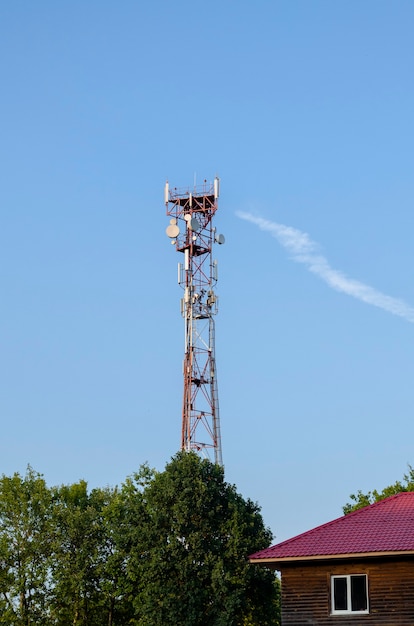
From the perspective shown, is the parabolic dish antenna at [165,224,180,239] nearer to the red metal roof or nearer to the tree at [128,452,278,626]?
the tree at [128,452,278,626]

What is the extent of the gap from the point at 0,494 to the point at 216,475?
46.7ft

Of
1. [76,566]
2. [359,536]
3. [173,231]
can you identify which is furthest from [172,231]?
[359,536]

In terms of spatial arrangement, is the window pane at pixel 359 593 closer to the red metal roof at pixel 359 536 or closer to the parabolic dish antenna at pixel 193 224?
the red metal roof at pixel 359 536

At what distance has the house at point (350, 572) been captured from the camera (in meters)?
32.5

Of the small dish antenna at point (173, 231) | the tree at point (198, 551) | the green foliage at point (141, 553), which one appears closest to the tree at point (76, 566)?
the green foliage at point (141, 553)

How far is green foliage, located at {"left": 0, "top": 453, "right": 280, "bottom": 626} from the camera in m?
42.8

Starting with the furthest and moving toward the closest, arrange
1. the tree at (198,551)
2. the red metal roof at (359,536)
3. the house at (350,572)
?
the tree at (198,551)
the red metal roof at (359,536)
the house at (350,572)

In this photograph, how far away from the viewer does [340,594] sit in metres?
33.6

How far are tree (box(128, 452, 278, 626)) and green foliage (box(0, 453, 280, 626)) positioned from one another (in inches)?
1.6

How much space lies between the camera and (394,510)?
3569 centimetres

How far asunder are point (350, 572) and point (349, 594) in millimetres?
667

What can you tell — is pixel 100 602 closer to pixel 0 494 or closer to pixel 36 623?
pixel 36 623

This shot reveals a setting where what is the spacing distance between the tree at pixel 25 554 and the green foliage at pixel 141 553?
0.05 m

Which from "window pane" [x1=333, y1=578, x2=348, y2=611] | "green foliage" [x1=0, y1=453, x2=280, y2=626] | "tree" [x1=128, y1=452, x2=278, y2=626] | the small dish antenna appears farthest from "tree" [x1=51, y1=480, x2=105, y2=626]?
"window pane" [x1=333, y1=578, x2=348, y2=611]
